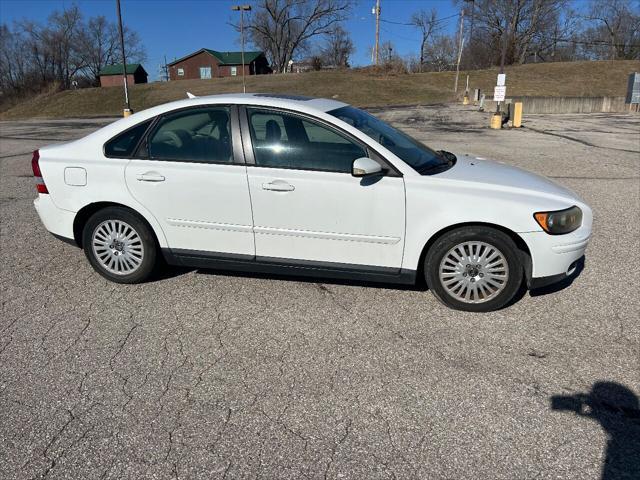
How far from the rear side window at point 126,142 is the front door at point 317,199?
0.94 m

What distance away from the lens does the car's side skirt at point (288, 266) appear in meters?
3.70

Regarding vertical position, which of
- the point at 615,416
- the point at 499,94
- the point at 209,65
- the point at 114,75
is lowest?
the point at 615,416

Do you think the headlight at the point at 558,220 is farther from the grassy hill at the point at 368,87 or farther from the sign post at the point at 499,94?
the grassy hill at the point at 368,87

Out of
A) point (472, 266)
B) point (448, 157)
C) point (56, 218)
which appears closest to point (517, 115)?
point (448, 157)

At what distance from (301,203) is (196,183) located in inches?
33.7

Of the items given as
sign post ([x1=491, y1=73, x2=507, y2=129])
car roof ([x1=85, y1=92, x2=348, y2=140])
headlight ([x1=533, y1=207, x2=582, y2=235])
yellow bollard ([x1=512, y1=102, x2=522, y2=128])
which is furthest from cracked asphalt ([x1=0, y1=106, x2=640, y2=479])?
yellow bollard ([x1=512, y1=102, x2=522, y2=128])

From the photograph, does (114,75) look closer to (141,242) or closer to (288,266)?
(141,242)

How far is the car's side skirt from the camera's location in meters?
3.70

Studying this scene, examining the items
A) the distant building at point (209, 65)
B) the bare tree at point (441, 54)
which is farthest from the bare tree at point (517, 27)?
the distant building at point (209, 65)

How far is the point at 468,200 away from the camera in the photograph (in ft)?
11.3

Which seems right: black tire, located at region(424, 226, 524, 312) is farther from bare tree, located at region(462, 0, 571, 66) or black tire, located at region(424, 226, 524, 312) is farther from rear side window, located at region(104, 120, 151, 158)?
bare tree, located at region(462, 0, 571, 66)

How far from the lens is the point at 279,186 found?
12.0ft

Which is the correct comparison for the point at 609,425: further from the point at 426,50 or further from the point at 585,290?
the point at 426,50

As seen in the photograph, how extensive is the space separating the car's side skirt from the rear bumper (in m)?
0.89
